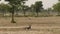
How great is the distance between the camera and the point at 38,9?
129 meters

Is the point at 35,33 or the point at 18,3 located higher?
the point at 18,3

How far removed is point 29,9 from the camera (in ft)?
457

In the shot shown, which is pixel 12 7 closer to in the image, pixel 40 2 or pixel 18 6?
pixel 18 6

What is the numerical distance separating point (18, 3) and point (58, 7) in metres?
69.3

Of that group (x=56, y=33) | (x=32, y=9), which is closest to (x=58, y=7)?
(x=32, y=9)

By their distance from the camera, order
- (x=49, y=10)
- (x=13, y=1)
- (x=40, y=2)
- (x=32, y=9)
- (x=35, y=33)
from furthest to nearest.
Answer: (x=49, y=10) < (x=32, y=9) < (x=40, y=2) < (x=13, y=1) < (x=35, y=33)

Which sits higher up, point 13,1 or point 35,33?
point 13,1

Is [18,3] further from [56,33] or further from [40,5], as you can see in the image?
[40,5]

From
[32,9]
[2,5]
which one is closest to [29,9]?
[32,9]

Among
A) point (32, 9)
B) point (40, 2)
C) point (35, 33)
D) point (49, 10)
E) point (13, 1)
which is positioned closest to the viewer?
point (35, 33)

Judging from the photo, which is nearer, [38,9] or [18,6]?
[18,6]

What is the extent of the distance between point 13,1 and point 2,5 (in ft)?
237

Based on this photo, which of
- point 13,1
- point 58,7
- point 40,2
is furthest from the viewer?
point 40,2

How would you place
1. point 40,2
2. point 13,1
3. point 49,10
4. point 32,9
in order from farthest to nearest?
point 49,10 < point 32,9 < point 40,2 < point 13,1
